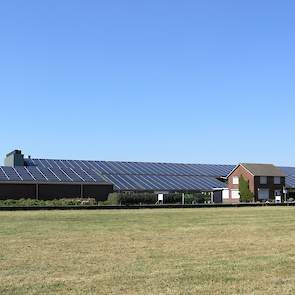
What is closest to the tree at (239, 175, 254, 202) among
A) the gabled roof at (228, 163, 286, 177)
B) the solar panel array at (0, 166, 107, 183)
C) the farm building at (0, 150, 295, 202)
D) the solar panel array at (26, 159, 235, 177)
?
the gabled roof at (228, 163, 286, 177)

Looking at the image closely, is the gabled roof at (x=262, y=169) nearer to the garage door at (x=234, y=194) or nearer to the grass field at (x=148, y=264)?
the garage door at (x=234, y=194)

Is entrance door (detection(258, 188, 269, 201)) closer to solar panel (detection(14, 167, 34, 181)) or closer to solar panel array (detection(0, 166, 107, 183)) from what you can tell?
solar panel array (detection(0, 166, 107, 183))

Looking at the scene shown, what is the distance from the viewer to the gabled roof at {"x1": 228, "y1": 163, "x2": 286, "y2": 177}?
3487 inches

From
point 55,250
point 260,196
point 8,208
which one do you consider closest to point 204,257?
point 55,250

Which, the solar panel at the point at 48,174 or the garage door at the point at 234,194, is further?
the garage door at the point at 234,194

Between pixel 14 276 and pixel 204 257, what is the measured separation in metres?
4.58

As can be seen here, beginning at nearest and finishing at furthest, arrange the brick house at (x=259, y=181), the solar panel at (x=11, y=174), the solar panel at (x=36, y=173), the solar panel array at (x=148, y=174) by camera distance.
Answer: the solar panel at (x=11, y=174), the solar panel at (x=36, y=173), the solar panel array at (x=148, y=174), the brick house at (x=259, y=181)

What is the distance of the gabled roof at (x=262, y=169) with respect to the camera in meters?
88.6

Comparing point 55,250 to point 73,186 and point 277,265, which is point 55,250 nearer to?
point 277,265

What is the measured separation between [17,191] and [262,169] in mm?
39789

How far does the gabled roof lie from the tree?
1809 millimetres

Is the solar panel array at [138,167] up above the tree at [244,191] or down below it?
above

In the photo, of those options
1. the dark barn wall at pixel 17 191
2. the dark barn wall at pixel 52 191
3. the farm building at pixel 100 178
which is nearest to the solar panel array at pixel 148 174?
the farm building at pixel 100 178

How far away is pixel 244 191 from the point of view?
87.0 m
